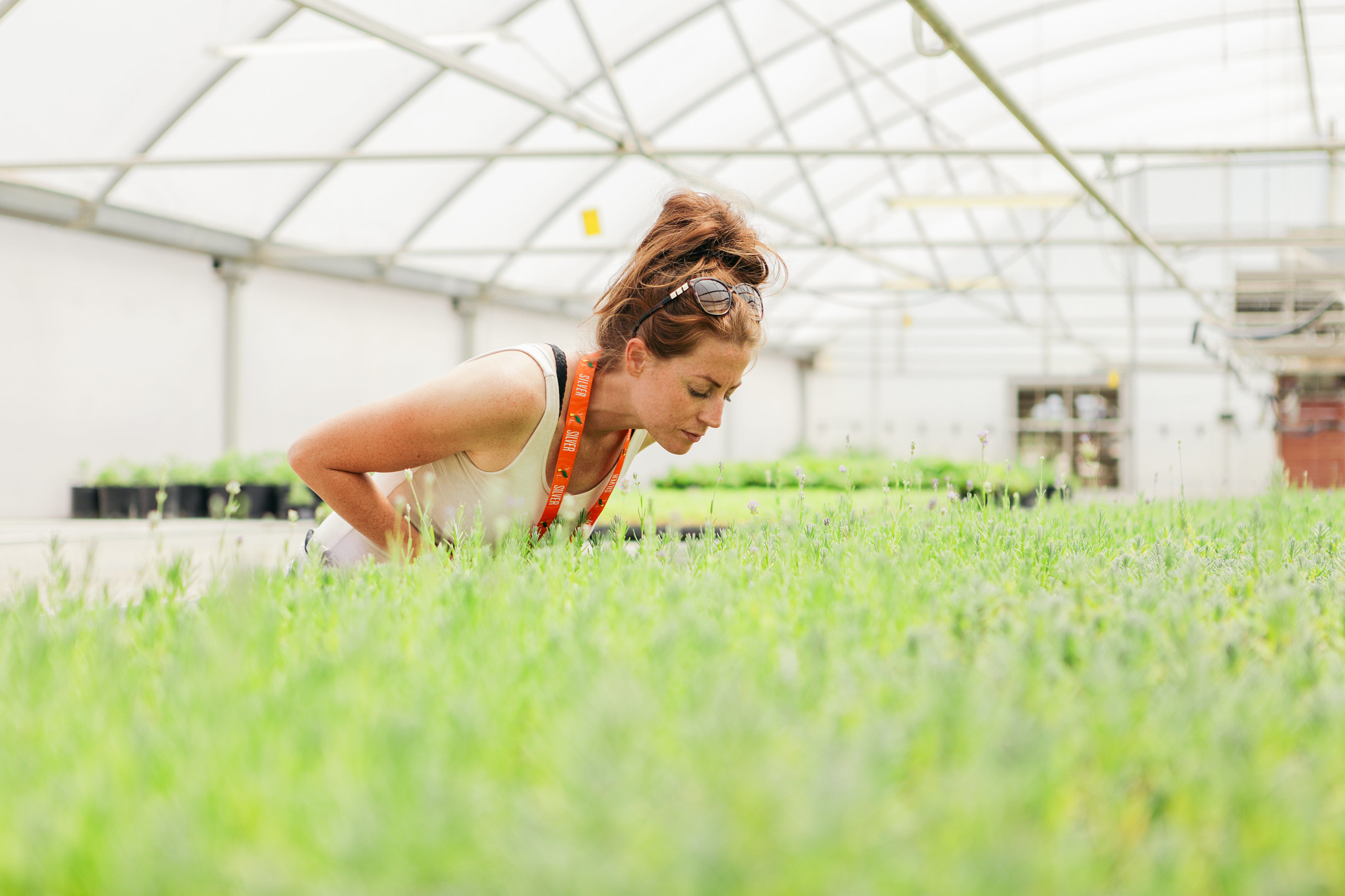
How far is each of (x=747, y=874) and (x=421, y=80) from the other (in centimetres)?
857

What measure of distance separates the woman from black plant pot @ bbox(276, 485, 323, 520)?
5601mm

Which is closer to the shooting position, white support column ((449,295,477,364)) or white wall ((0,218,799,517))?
white wall ((0,218,799,517))

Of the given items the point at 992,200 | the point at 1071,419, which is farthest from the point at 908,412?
the point at 992,200

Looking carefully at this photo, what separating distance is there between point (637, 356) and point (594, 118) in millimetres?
5979

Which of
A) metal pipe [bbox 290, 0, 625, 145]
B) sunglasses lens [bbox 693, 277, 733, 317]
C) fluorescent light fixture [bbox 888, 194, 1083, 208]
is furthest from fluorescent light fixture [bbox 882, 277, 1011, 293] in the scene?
sunglasses lens [bbox 693, 277, 733, 317]

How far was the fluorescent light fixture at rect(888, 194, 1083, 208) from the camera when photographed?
9.24m

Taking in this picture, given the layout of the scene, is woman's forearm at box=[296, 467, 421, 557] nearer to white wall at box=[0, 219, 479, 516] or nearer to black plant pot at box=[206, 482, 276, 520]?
black plant pot at box=[206, 482, 276, 520]

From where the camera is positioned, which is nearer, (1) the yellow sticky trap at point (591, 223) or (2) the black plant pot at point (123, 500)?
(1) the yellow sticky trap at point (591, 223)

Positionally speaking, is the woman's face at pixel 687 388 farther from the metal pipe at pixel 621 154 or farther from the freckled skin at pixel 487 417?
the metal pipe at pixel 621 154

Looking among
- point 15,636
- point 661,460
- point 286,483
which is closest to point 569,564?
point 15,636

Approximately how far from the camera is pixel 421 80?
813 centimetres

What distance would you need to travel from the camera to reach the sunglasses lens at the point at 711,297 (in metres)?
2.03

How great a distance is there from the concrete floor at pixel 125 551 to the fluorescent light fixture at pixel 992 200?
6321 mm

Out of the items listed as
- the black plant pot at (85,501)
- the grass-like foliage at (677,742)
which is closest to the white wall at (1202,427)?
the black plant pot at (85,501)
